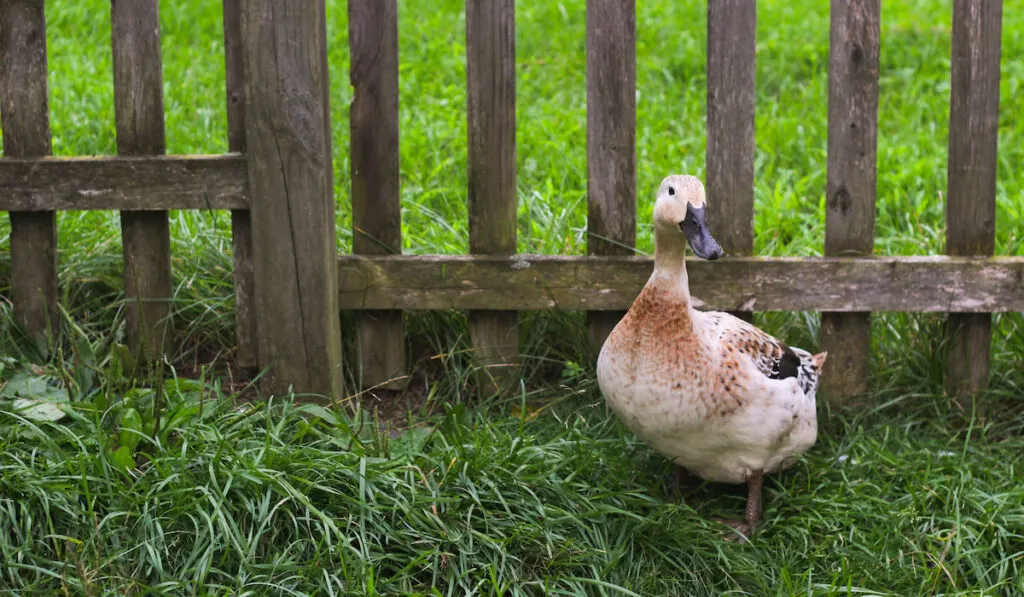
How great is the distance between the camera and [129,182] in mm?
3295

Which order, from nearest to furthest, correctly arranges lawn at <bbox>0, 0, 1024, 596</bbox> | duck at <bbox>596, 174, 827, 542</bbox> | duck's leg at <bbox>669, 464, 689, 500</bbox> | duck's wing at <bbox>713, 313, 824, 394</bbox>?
1. lawn at <bbox>0, 0, 1024, 596</bbox>
2. duck at <bbox>596, 174, 827, 542</bbox>
3. duck's wing at <bbox>713, 313, 824, 394</bbox>
4. duck's leg at <bbox>669, 464, 689, 500</bbox>

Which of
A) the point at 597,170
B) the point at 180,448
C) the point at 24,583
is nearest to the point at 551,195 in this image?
the point at 597,170

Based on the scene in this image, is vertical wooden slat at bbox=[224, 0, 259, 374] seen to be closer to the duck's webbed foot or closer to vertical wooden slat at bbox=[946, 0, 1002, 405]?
the duck's webbed foot

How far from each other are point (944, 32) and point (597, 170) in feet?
12.9

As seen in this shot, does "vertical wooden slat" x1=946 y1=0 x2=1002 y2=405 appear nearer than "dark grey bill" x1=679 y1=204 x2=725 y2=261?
No

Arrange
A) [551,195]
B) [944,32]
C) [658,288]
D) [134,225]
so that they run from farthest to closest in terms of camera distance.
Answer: [944,32]
[551,195]
[134,225]
[658,288]

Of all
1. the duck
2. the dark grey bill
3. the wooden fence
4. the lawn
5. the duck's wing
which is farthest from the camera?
the wooden fence

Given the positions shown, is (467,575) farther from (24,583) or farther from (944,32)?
(944,32)

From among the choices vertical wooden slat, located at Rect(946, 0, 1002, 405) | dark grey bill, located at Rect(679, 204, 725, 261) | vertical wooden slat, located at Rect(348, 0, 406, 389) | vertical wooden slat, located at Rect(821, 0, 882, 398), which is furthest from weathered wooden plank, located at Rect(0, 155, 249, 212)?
vertical wooden slat, located at Rect(946, 0, 1002, 405)

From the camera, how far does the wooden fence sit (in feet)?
10.7

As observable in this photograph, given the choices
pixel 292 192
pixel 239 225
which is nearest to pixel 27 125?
pixel 239 225

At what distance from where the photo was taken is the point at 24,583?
2.46m

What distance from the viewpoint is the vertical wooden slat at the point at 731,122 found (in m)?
3.28

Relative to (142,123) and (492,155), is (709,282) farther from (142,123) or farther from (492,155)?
(142,123)
